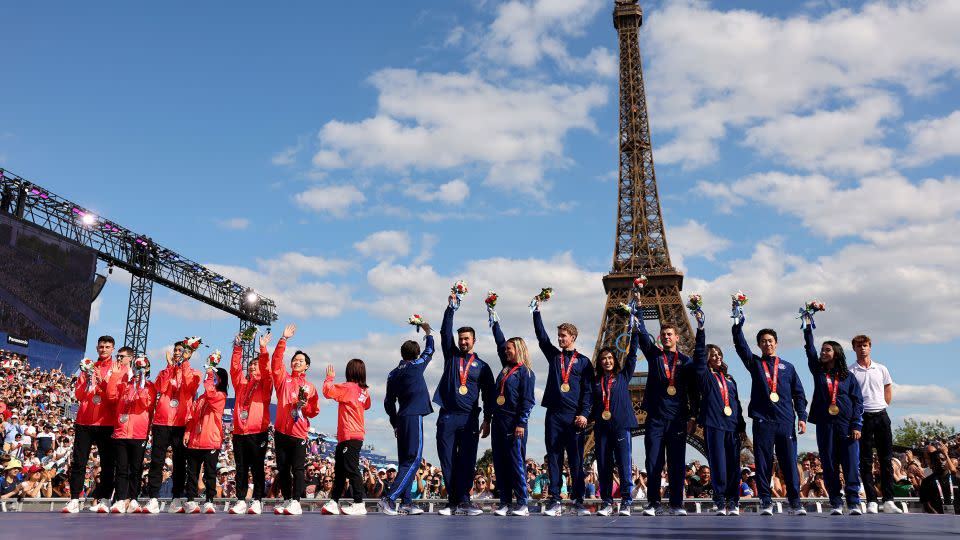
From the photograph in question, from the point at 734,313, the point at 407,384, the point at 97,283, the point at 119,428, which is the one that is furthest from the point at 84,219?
the point at 734,313

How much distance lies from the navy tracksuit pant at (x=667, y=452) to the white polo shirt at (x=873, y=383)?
2248 mm

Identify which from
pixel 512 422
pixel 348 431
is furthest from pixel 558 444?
pixel 348 431

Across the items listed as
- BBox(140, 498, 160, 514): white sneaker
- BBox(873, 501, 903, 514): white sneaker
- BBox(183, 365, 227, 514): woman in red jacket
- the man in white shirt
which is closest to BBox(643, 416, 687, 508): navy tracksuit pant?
the man in white shirt

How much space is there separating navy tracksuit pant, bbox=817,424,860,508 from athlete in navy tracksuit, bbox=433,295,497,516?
148 inches

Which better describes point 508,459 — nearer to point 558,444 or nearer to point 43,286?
point 558,444

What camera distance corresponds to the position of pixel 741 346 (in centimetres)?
851

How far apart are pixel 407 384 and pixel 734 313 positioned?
3.74 meters

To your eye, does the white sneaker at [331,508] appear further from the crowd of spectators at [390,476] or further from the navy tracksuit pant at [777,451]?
the navy tracksuit pant at [777,451]

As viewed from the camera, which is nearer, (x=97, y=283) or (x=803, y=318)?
(x=803, y=318)

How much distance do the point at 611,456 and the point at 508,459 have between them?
113 centimetres

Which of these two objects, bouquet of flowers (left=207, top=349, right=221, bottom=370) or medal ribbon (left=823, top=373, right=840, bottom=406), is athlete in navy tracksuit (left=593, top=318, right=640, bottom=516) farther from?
bouquet of flowers (left=207, top=349, right=221, bottom=370)

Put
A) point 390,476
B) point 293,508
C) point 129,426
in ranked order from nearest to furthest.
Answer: point 293,508 < point 129,426 < point 390,476

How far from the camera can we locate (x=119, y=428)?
8602 millimetres

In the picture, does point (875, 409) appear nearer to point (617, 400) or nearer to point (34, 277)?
point (617, 400)
